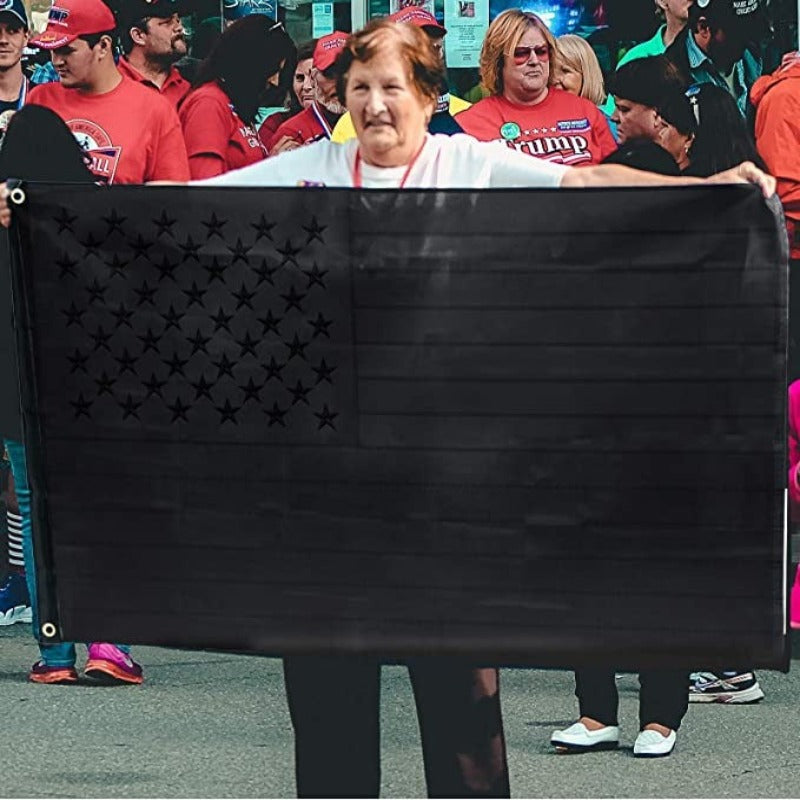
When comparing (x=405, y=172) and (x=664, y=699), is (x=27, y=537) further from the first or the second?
(x=405, y=172)

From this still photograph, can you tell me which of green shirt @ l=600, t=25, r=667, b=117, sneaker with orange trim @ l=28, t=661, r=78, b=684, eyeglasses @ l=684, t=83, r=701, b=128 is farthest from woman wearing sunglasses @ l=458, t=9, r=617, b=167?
sneaker with orange trim @ l=28, t=661, r=78, b=684

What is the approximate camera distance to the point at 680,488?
134 inches

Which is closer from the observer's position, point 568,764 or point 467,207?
point 467,207

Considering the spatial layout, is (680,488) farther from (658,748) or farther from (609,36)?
(609,36)

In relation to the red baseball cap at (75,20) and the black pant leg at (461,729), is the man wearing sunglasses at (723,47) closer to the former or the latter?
the red baseball cap at (75,20)

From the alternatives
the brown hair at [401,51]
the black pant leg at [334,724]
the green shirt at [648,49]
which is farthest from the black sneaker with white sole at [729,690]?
the brown hair at [401,51]

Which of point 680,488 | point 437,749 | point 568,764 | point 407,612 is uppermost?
point 680,488

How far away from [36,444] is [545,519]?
886 millimetres

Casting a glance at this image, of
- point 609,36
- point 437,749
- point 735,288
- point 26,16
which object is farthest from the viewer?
point 26,16

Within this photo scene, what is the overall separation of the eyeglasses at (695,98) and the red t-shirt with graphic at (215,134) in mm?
1442

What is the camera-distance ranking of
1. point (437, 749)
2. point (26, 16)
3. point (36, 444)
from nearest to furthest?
point (36, 444)
point (437, 749)
point (26, 16)

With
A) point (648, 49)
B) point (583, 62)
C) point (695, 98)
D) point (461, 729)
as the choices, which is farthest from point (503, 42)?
point (461, 729)

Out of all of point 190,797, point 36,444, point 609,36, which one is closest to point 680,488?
point 36,444

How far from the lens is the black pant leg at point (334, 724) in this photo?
3.81 meters
